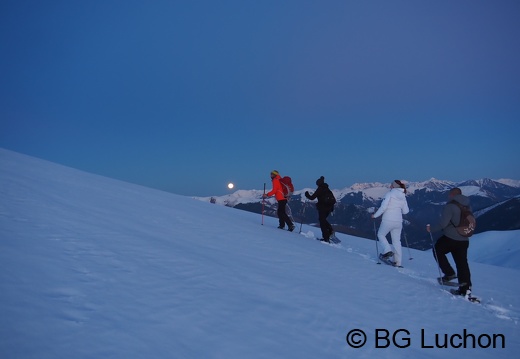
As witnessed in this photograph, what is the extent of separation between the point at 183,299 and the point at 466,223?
608 cm

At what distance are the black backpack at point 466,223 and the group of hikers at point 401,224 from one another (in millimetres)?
55

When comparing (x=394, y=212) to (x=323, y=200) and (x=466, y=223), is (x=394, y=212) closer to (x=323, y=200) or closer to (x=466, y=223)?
(x=466, y=223)

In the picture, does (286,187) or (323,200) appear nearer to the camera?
(323,200)

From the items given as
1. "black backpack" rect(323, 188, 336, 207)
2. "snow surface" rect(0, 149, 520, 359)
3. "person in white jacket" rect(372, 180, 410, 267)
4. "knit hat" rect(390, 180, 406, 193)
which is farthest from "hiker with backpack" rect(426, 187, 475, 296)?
"black backpack" rect(323, 188, 336, 207)

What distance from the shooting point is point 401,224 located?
827cm

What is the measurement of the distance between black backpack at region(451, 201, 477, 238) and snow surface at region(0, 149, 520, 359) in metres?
1.38

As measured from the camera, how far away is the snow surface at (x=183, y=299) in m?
2.37

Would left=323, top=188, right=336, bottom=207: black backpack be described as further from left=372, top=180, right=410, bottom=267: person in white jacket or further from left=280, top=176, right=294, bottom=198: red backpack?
left=372, top=180, right=410, bottom=267: person in white jacket

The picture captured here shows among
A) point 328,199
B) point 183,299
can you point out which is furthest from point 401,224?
point 183,299

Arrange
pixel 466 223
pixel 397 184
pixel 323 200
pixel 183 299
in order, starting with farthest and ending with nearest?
pixel 323 200 → pixel 397 184 → pixel 466 223 → pixel 183 299

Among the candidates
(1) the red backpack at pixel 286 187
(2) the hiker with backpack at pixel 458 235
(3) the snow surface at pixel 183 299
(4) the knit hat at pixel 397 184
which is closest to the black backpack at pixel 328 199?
(1) the red backpack at pixel 286 187

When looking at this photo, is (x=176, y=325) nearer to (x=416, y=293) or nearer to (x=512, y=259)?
(x=416, y=293)

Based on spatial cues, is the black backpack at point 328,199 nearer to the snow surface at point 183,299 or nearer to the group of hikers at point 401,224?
the group of hikers at point 401,224

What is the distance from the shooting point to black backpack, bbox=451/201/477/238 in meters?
6.35
